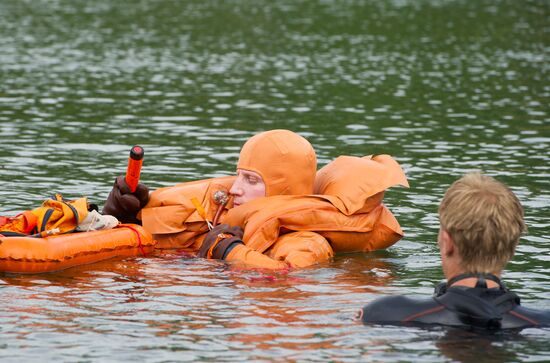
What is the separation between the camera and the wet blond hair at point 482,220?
824cm

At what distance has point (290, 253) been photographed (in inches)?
460

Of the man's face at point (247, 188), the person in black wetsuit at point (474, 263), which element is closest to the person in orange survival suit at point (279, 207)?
the man's face at point (247, 188)

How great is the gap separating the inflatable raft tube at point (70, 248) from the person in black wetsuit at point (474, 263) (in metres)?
3.59

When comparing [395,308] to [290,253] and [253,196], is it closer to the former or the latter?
[290,253]

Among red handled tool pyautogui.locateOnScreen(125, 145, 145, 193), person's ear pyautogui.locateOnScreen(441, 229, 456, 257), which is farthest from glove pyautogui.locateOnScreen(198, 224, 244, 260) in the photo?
person's ear pyautogui.locateOnScreen(441, 229, 456, 257)

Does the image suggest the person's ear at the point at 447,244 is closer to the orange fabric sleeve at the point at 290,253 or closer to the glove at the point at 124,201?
the orange fabric sleeve at the point at 290,253

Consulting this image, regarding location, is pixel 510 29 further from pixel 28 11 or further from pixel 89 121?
pixel 89 121

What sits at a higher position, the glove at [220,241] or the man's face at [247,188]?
the man's face at [247,188]

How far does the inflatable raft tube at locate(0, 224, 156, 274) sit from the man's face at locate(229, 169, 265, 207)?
965 mm

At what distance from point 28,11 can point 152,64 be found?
17295 mm

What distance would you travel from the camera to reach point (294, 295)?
10562mm

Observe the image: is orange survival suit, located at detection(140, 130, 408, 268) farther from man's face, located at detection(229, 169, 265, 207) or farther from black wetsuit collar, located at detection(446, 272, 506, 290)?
black wetsuit collar, located at detection(446, 272, 506, 290)

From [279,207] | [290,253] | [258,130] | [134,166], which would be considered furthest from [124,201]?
[258,130]

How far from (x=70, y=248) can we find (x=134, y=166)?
1.15 m
